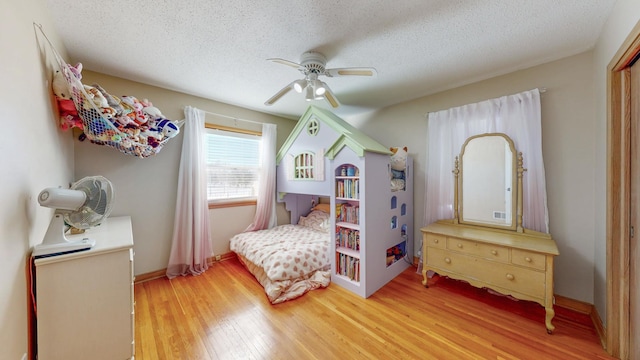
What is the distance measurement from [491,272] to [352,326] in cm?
132

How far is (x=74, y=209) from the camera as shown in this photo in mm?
1218

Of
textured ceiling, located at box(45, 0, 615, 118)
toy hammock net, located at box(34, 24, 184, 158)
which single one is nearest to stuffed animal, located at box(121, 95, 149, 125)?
toy hammock net, located at box(34, 24, 184, 158)

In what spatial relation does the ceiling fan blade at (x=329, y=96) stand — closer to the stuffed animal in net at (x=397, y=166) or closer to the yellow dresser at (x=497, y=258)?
the stuffed animal in net at (x=397, y=166)

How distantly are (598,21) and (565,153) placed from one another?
1.01 metres

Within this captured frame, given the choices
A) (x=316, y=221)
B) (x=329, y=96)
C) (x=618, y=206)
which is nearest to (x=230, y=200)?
(x=316, y=221)

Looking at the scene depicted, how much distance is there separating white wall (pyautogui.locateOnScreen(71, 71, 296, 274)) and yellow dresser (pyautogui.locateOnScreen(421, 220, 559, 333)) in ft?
10.1

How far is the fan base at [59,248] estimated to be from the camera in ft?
3.62

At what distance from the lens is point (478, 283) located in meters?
1.97

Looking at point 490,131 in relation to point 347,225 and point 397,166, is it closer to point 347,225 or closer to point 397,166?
point 397,166

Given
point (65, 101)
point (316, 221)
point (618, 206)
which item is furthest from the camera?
Result: point (316, 221)

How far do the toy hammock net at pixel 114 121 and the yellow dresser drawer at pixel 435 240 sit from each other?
2.93 metres

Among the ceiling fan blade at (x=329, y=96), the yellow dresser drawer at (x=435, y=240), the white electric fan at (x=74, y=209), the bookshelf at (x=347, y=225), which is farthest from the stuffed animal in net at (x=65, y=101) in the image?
the yellow dresser drawer at (x=435, y=240)

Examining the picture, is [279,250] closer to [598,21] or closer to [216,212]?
[216,212]

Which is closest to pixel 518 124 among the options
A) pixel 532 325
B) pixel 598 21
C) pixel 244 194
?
pixel 598 21
